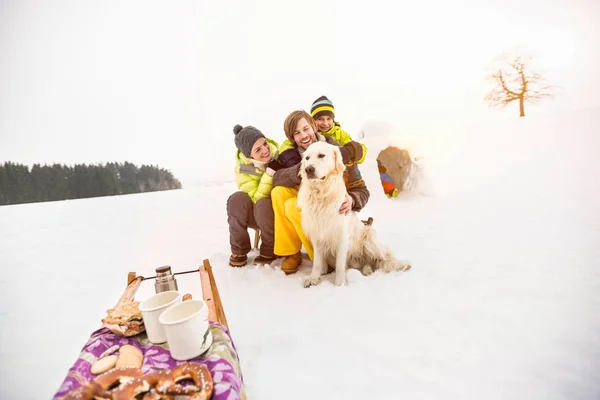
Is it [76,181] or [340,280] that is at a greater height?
[76,181]

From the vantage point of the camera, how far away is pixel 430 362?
1.11 m

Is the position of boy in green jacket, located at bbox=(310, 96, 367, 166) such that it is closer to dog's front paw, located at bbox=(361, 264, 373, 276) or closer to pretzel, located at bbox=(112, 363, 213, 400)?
dog's front paw, located at bbox=(361, 264, 373, 276)

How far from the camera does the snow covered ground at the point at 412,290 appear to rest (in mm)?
1070

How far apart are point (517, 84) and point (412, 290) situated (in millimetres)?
2751

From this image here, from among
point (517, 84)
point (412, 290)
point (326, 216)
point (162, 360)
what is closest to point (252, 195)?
point (326, 216)

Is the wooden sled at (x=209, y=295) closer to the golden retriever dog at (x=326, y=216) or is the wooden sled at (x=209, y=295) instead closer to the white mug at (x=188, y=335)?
the white mug at (x=188, y=335)

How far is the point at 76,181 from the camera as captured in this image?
3.60 metres

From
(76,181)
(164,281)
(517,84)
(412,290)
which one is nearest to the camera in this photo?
(164,281)

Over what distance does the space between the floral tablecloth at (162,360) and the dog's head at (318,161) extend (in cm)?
109

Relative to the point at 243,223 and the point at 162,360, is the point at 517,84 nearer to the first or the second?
the point at 243,223

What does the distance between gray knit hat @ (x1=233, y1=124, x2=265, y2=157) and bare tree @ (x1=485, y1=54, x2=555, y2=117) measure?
2766mm

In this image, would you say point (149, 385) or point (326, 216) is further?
point (326, 216)

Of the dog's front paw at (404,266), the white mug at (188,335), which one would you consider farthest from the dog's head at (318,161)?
the white mug at (188,335)

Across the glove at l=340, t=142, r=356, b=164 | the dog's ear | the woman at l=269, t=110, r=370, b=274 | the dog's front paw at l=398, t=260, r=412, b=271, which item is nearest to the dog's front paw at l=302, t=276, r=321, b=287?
the woman at l=269, t=110, r=370, b=274
